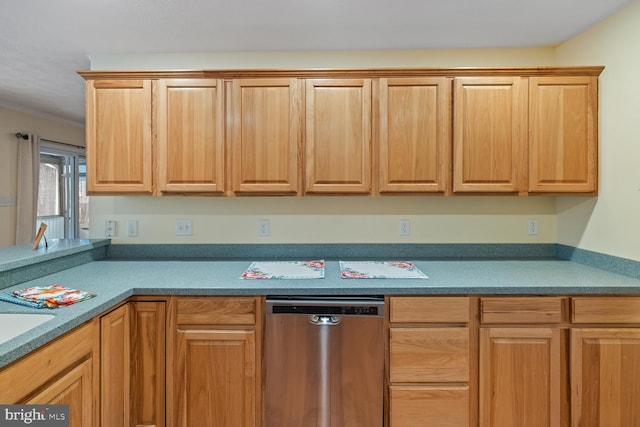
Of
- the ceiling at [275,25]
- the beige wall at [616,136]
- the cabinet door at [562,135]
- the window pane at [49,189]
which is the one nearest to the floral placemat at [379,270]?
the cabinet door at [562,135]

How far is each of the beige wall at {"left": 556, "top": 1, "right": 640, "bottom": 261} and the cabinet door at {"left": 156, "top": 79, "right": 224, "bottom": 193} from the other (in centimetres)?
224

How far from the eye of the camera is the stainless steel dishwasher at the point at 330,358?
1.67 meters

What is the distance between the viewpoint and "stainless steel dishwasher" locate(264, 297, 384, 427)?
1.67 metres

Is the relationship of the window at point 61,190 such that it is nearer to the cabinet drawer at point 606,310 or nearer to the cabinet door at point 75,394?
the cabinet door at point 75,394

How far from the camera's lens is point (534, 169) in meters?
2.04

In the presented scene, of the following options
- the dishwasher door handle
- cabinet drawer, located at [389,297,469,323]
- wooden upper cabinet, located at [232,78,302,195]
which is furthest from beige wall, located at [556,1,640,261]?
wooden upper cabinet, located at [232,78,302,195]

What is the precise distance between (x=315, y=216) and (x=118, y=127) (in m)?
1.34

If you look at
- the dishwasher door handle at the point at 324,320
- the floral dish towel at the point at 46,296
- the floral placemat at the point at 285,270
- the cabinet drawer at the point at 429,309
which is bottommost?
the dishwasher door handle at the point at 324,320

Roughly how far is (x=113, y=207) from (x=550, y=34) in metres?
3.07

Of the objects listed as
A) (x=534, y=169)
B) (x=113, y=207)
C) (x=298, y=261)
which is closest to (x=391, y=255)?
(x=298, y=261)

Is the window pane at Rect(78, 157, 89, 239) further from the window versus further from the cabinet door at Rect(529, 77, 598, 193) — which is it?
the cabinet door at Rect(529, 77, 598, 193)

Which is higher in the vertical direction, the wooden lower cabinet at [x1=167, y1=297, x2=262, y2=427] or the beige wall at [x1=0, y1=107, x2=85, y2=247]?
the beige wall at [x1=0, y1=107, x2=85, y2=247]

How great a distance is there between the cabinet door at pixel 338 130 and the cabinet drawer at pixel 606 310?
1243 mm

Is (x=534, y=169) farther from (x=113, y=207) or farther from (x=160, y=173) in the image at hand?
(x=113, y=207)
